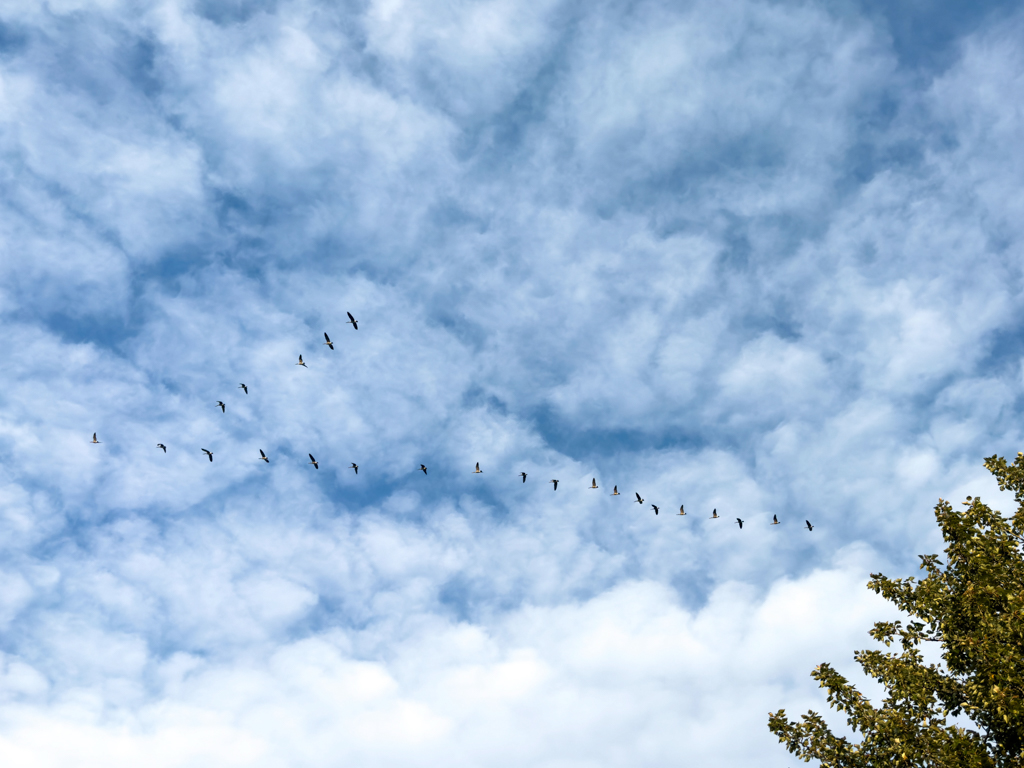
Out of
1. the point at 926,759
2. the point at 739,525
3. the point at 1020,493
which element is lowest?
the point at 926,759

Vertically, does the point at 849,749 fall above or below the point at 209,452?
below

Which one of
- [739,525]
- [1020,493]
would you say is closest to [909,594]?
[1020,493]

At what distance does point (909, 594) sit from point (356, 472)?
117ft

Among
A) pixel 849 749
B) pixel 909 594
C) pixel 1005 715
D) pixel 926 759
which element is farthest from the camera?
pixel 909 594

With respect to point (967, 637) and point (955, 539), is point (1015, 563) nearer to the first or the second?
point (955, 539)

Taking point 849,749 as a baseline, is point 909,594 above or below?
above

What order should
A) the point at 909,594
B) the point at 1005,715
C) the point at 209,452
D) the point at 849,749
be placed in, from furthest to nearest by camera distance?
the point at 209,452 → the point at 909,594 → the point at 849,749 → the point at 1005,715

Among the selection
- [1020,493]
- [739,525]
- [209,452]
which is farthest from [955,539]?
[209,452]

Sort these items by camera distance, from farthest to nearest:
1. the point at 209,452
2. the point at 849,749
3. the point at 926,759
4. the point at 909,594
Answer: the point at 209,452 → the point at 909,594 → the point at 849,749 → the point at 926,759

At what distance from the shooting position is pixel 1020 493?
25250mm

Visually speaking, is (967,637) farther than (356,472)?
No

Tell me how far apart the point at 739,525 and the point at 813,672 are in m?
27.2

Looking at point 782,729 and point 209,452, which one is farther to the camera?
point 209,452

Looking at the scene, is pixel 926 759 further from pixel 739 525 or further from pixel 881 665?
pixel 739 525
